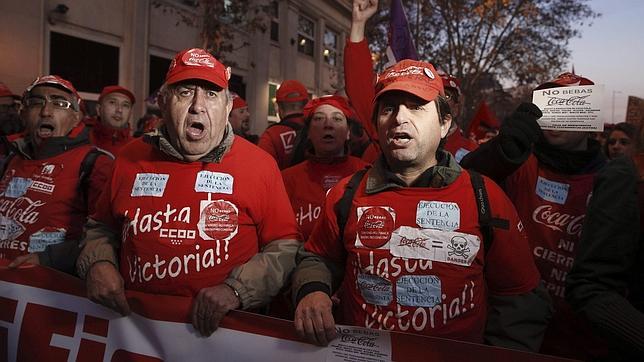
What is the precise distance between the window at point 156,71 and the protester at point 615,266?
46.0 feet

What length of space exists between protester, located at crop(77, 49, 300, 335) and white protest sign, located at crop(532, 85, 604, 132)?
50.8 inches

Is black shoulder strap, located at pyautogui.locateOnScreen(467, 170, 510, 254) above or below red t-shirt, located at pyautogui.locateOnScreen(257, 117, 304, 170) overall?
below

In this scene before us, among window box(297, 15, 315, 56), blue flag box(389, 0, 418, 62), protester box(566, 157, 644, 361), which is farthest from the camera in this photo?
window box(297, 15, 315, 56)

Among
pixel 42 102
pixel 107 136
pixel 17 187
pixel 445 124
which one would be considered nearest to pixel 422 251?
pixel 445 124

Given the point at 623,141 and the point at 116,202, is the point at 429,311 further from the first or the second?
the point at 623,141

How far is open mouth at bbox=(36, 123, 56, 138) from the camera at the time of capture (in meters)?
3.47

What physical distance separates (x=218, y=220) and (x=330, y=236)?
1.73ft

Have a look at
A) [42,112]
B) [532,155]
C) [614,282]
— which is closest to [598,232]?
[614,282]

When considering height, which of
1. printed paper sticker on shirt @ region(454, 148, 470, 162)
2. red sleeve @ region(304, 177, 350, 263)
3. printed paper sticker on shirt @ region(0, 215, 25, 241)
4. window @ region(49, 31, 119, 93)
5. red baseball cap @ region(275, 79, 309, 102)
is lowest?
printed paper sticker on shirt @ region(0, 215, 25, 241)

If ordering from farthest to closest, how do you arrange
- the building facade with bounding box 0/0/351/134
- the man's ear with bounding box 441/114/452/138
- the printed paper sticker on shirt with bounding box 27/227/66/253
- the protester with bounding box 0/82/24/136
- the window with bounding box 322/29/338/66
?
the window with bounding box 322/29/338/66
the building facade with bounding box 0/0/351/134
the protester with bounding box 0/82/24/136
the printed paper sticker on shirt with bounding box 27/227/66/253
the man's ear with bounding box 441/114/452/138

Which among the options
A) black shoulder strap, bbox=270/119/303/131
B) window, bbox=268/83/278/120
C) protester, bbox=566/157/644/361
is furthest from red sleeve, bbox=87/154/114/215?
window, bbox=268/83/278/120

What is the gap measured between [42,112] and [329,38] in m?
25.9

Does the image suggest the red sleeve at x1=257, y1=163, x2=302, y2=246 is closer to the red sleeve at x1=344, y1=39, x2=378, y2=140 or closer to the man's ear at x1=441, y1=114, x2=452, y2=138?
the man's ear at x1=441, y1=114, x2=452, y2=138

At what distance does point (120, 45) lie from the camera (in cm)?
1311
